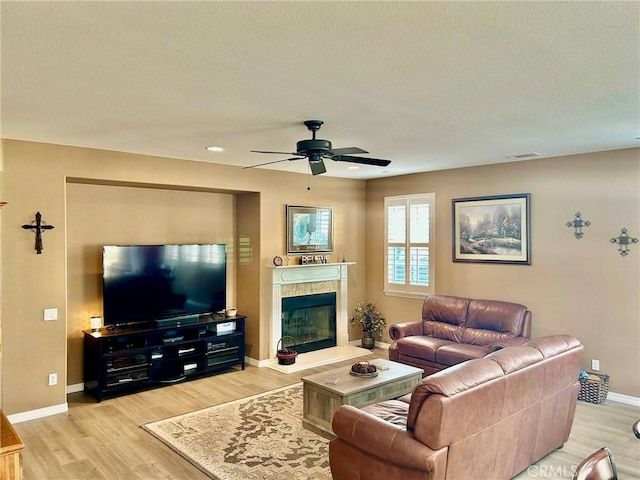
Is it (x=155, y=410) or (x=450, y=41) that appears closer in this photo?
(x=450, y=41)

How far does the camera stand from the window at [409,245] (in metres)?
6.87

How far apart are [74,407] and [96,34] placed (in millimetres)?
4150

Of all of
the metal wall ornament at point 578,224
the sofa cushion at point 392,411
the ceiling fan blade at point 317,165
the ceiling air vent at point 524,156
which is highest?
the ceiling air vent at point 524,156

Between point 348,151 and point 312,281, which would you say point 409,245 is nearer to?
point 312,281

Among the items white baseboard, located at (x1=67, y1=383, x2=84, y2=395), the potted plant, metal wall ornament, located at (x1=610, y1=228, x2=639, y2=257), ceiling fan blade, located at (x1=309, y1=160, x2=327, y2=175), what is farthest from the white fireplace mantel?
metal wall ornament, located at (x1=610, y1=228, x2=639, y2=257)

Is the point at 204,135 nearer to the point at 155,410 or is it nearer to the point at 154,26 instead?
the point at 154,26

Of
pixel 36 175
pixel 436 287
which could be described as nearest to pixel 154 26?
pixel 36 175

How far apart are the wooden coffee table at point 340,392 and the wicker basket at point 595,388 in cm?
209

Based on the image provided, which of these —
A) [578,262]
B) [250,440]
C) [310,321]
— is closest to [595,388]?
[578,262]

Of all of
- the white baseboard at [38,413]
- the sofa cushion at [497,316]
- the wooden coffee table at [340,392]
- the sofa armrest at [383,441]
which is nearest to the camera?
the sofa armrest at [383,441]

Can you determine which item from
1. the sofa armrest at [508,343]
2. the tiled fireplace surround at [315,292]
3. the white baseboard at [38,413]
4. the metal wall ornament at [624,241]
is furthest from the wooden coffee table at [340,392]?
the metal wall ornament at [624,241]

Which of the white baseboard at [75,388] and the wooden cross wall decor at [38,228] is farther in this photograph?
the white baseboard at [75,388]

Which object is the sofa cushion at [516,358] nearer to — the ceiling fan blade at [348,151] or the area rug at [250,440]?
the area rug at [250,440]

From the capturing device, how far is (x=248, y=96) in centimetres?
301
